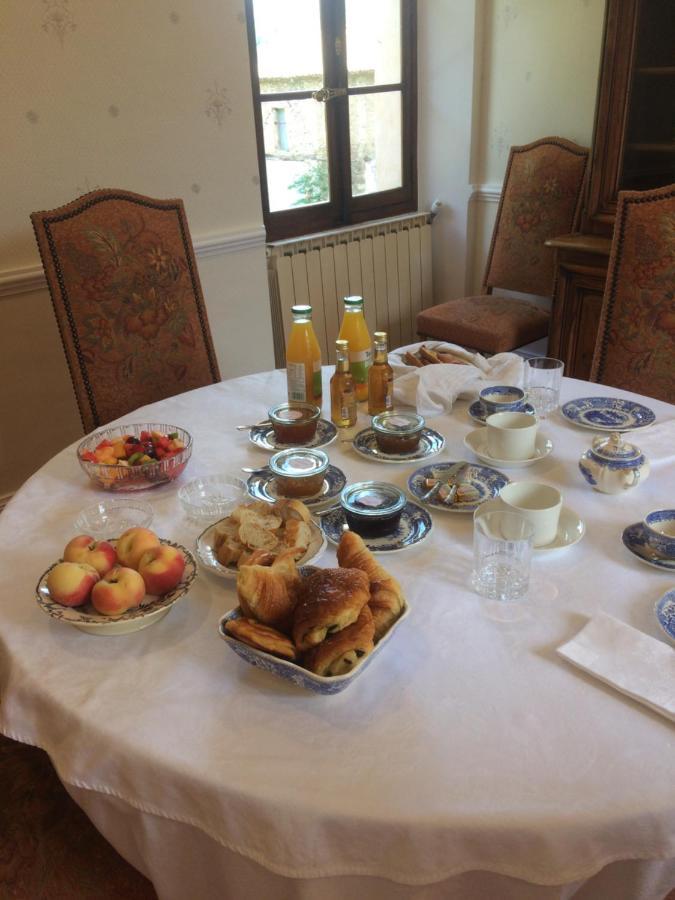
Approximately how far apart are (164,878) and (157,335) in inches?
52.5

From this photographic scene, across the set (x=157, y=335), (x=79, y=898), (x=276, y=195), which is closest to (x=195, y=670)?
(x=79, y=898)

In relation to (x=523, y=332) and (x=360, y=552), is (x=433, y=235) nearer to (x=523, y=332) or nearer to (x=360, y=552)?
(x=523, y=332)

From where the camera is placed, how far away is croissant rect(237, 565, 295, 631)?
2.76 feet

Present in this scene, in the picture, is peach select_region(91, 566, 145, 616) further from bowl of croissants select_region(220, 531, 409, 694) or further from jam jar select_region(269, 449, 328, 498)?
jam jar select_region(269, 449, 328, 498)

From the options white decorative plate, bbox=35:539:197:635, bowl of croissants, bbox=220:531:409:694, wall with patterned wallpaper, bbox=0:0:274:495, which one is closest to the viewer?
bowl of croissants, bbox=220:531:409:694

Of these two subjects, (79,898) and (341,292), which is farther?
(341,292)

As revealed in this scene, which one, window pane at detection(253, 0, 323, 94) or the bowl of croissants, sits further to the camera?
window pane at detection(253, 0, 323, 94)

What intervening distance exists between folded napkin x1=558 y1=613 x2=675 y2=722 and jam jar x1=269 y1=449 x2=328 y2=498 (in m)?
0.49

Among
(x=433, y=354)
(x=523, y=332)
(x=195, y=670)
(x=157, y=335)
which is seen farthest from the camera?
(x=523, y=332)

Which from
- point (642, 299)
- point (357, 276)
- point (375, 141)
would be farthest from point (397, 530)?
point (375, 141)

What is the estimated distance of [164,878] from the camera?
2.88 feet

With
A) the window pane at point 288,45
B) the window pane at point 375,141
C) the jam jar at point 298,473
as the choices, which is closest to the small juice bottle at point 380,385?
the jam jar at point 298,473

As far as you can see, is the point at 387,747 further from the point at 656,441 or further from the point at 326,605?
the point at 656,441

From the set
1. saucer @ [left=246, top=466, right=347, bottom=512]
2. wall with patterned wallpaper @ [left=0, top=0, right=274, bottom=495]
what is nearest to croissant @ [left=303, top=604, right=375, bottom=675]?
saucer @ [left=246, top=466, right=347, bottom=512]
